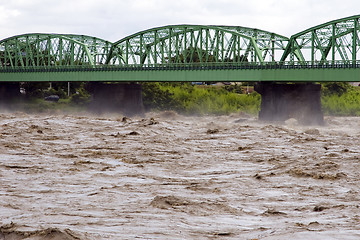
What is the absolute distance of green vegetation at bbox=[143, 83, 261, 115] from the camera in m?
112

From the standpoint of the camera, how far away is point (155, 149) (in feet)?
143

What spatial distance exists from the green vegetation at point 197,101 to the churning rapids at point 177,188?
6001 centimetres

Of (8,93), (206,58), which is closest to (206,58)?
(206,58)

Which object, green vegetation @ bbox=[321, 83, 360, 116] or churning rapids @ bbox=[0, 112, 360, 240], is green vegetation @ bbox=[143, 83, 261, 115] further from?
churning rapids @ bbox=[0, 112, 360, 240]

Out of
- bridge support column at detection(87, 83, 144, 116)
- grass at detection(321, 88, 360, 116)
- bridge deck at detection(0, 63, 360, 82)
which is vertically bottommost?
grass at detection(321, 88, 360, 116)

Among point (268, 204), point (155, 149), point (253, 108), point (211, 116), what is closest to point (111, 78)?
point (211, 116)

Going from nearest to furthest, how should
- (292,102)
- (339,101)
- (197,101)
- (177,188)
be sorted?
(177,188) < (292,102) < (339,101) < (197,101)

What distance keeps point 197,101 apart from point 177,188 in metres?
89.3

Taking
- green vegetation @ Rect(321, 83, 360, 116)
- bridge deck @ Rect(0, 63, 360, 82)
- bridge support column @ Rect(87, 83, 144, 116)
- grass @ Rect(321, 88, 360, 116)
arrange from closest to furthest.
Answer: bridge deck @ Rect(0, 63, 360, 82) < bridge support column @ Rect(87, 83, 144, 116) < grass @ Rect(321, 88, 360, 116) < green vegetation @ Rect(321, 83, 360, 116)

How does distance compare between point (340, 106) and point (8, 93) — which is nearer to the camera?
point (340, 106)

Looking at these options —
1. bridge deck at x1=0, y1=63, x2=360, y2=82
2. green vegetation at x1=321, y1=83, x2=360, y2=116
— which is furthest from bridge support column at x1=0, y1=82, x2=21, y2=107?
green vegetation at x1=321, y1=83, x2=360, y2=116

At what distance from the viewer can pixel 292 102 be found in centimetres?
7812

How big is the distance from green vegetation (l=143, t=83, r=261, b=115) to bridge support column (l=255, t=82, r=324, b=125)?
1178 inches

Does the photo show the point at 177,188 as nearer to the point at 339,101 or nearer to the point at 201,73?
the point at 201,73
